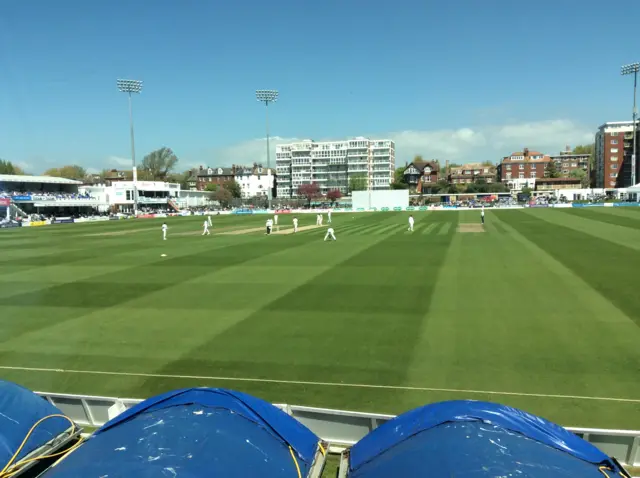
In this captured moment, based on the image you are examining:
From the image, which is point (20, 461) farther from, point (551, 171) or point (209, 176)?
point (209, 176)

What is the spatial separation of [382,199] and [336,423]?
89480mm

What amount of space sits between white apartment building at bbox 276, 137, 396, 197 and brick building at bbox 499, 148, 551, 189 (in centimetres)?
3833

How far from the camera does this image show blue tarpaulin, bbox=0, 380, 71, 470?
479 centimetres

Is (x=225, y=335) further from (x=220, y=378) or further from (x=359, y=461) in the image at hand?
(x=359, y=461)

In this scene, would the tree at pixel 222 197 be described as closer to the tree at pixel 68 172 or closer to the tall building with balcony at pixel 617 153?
the tree at pixel 68 172

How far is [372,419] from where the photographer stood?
639 centimetres

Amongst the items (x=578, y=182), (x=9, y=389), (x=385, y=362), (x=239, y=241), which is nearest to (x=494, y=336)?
(x=385, y=362)

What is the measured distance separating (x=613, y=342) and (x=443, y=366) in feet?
15.2

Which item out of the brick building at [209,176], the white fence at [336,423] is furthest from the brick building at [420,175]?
the white fence at [336,423]

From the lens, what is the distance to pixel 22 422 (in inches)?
201

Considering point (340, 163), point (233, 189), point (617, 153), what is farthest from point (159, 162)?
point (617, 153)

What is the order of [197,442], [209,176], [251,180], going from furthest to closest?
1. [209,176]
2. [251,180]
3. [197,442]

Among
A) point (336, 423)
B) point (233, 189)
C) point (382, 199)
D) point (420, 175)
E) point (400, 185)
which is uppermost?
point (420, 175)

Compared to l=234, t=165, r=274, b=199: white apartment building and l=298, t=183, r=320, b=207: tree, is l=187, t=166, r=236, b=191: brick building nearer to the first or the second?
l=234, t=165, r=274, b=199: white apartment building
